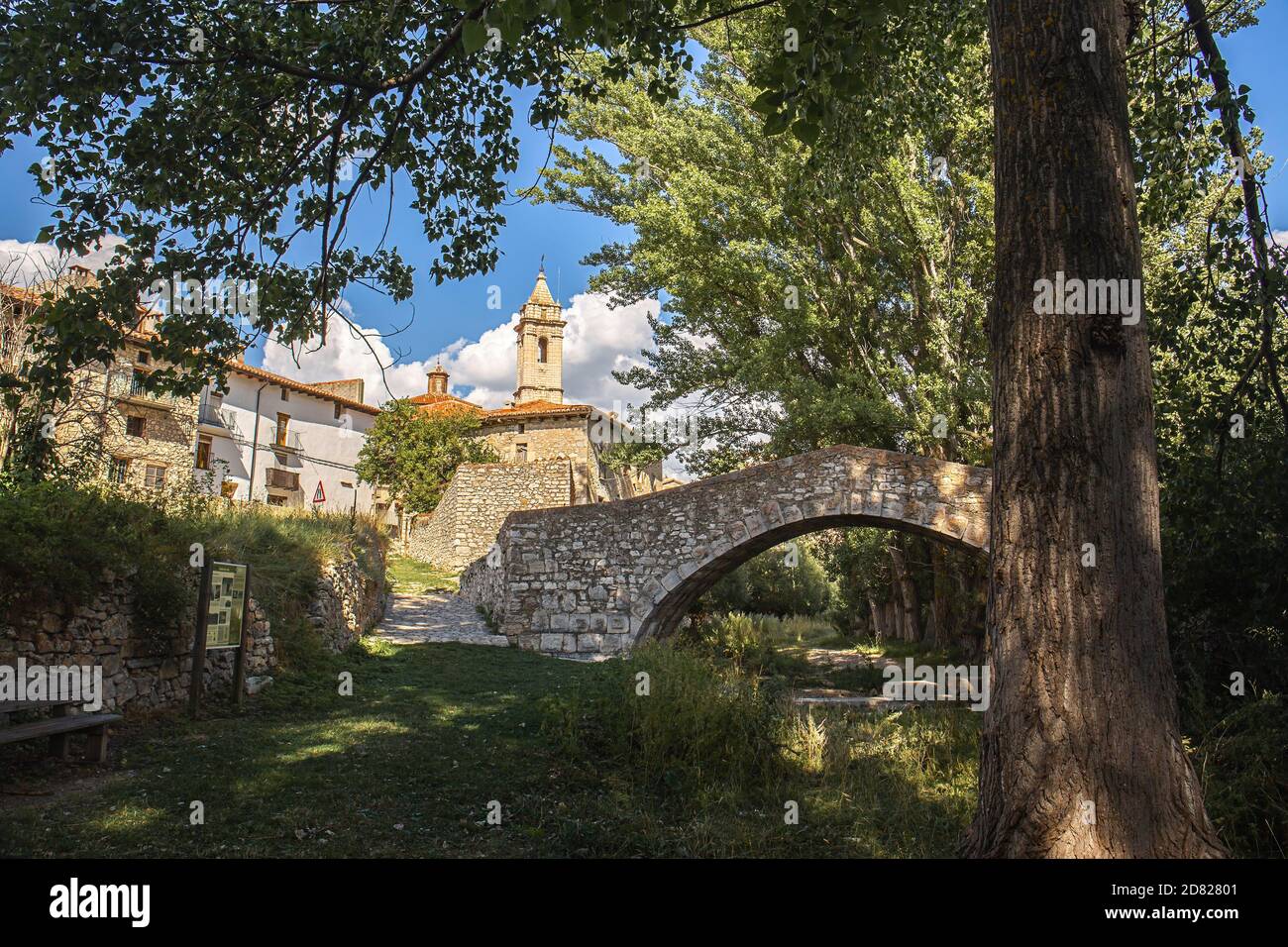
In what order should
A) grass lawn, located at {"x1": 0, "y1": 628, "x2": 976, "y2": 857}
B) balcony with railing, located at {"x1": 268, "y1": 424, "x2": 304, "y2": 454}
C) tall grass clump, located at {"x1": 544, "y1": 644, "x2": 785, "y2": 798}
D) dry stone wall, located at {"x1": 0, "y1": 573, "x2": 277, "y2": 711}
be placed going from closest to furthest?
grass lawn, located at {"x1": 0, "y1": 628, "x2": 976, "y2": 857} < dry stone wall, located at {"x1": 0, "y1": 573, "x2": 277, "y2": 711} < tall grass clump, located at {"x1": 544, "y1": 644, "x2": 785, "y2": 798} < balcony with railing, located at {"x1": 268, "y1": 424, "x2": 304, "y2": 454}

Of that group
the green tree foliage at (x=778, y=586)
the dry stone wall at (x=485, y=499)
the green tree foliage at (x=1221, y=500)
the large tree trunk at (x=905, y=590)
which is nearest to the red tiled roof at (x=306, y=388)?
the dry stone wall at (x=485, y=499)

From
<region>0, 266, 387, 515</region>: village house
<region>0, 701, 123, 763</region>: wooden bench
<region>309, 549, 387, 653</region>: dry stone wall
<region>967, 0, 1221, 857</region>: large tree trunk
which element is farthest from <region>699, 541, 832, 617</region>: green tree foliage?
<region>967, 0, 1221, 857</region>: large tree trunk

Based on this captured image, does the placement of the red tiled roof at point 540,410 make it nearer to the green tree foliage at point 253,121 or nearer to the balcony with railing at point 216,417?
the balcony with railing at point 216,417

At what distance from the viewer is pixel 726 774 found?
645cm

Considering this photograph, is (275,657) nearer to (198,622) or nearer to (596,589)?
(198,622)

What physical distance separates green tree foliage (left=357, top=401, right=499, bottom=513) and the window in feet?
18.7

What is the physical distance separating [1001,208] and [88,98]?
16.5 feet

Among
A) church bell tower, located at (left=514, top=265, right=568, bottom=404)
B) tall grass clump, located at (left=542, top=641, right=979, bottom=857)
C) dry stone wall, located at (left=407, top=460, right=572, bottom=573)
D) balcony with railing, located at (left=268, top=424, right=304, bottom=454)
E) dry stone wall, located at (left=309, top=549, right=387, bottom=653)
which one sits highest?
church bell tower, located at (left=514, top=265, right=568, bottom=404)

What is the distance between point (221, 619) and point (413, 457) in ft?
79.3

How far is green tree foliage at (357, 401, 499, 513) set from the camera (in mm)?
31094

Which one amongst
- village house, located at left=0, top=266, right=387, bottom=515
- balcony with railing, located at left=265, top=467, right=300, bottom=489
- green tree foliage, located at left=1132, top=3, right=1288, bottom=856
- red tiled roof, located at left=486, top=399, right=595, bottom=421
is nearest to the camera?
green tree foliage, located at left=1132, top=3, right=1288, bottom=856

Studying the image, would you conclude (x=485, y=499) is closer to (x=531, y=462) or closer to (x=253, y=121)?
(x=531, y=462)

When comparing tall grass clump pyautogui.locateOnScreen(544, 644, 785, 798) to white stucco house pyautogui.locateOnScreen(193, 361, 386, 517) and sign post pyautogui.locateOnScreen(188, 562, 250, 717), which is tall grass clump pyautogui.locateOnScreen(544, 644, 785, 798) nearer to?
sign post pyautogui.locateOnScreen(188, 562, 250, 717)
